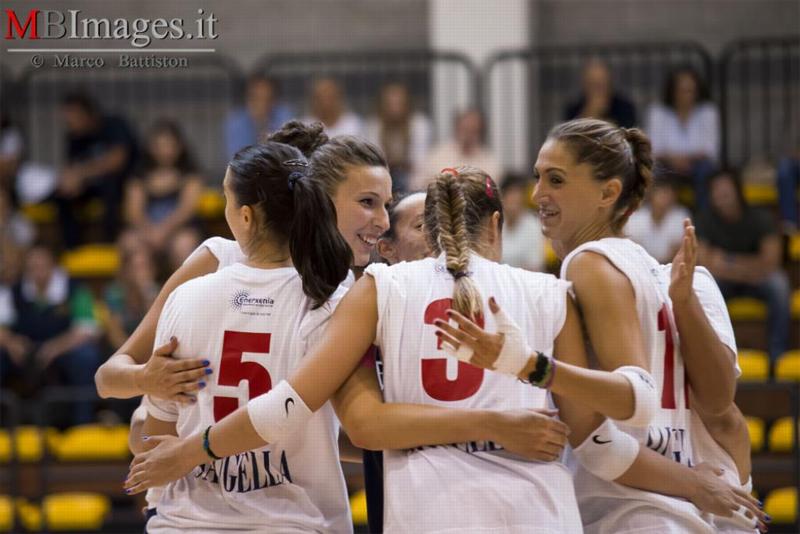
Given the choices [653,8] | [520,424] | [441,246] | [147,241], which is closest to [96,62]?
[441,246]

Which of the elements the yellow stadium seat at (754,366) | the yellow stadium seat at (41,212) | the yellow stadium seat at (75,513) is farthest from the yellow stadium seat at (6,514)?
the yellow stadium seat at (754,366)

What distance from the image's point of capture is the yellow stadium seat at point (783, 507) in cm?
567

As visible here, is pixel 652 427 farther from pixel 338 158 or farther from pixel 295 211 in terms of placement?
pixel 338 158

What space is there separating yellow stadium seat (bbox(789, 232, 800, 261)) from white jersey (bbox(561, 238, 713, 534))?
5455 millimetres

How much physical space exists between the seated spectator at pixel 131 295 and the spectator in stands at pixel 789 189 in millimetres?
4546

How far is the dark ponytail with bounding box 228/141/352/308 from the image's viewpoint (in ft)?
8.13

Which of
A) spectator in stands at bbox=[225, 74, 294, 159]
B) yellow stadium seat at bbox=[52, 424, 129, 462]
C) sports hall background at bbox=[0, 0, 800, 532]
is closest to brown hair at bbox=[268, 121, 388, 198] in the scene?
sports hall background at bbox=[0, 0, 800, 532]

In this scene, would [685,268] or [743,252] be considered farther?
[743,252]

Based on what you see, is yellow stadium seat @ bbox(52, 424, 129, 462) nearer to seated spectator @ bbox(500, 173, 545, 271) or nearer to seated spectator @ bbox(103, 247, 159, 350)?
seated spectator @ bbox(103, 247, 159, 350)

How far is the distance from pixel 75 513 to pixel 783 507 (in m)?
4.01

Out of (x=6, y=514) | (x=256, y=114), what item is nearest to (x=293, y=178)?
(x=6, y=514)

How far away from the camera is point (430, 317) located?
2.29 metres

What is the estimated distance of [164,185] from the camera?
837cm

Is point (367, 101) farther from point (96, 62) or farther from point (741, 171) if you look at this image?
point (96, 62)
